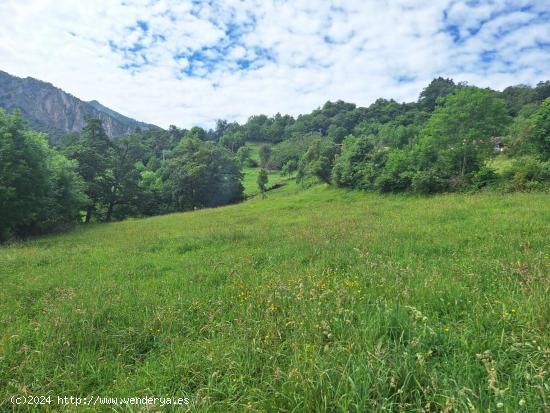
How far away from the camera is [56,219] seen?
2483cm

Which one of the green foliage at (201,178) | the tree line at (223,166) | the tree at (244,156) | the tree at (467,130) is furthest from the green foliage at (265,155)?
the tree at (467,130)

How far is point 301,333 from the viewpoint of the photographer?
346 cm

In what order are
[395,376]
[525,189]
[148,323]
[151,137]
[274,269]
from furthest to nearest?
[151,137]
[525,189]
[274,269]
[148,323]
[395,376]

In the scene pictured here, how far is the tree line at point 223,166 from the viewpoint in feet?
63.0

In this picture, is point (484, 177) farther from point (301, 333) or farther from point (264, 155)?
point (264, 155)

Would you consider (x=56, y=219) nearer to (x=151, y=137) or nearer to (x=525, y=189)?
(x=525, y=189)

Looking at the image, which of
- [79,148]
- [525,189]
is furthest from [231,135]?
[525,189]

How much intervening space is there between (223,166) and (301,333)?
176 ft

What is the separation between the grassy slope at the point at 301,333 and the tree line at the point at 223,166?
53.2 feet

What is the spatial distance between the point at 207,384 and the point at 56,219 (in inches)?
1131

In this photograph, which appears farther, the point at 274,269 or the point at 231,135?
the point at 231,135

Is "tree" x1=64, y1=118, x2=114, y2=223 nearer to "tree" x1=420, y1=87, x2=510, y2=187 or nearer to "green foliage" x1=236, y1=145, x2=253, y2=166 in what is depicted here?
"tree" x1=420, y1=87, x2=510, y2=187

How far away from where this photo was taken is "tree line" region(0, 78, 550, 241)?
755 inches

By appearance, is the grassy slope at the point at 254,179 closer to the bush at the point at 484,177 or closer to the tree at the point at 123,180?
the tree at the point at 123,180
